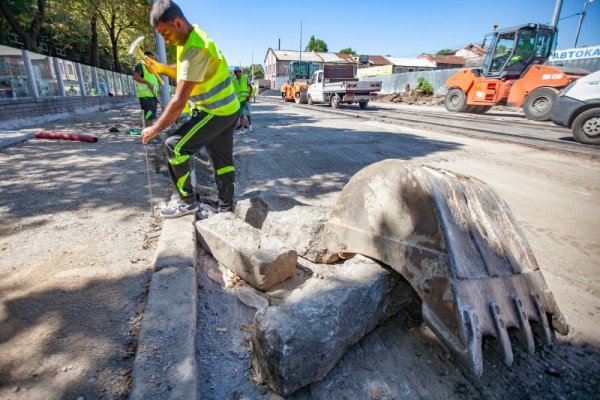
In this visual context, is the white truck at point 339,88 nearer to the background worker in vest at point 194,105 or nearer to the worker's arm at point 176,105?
the background worker in vest at point 194,105

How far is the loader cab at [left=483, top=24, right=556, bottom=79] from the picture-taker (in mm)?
12352

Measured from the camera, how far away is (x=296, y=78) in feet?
83.7

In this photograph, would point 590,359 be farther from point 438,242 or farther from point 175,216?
point 175,216

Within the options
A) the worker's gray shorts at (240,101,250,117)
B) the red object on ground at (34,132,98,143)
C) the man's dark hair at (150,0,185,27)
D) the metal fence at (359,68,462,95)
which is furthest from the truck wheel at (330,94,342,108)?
the man's dark hair at (150,0,185,27)

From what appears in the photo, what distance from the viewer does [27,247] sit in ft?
8.21

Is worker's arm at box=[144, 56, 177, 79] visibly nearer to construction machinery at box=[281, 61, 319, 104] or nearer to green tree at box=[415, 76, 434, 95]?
construction machinery at box=[281, 61, 319, 104]

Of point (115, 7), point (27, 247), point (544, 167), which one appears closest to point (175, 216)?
point (27, 247)

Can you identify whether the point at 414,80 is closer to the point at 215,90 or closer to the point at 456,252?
the point at 215,90

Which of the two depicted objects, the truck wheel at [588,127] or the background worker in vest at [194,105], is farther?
the truck wheel at [588,127]

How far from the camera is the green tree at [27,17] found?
14.3 meters

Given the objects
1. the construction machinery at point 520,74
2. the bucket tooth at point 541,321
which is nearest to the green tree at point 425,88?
the construction machinery at point 520,74

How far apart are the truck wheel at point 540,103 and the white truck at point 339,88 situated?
735 centimetres

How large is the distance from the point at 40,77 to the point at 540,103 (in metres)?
17.6

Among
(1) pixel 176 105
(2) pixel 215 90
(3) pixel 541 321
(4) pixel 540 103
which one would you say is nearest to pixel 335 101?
(4) pixel 540 103
